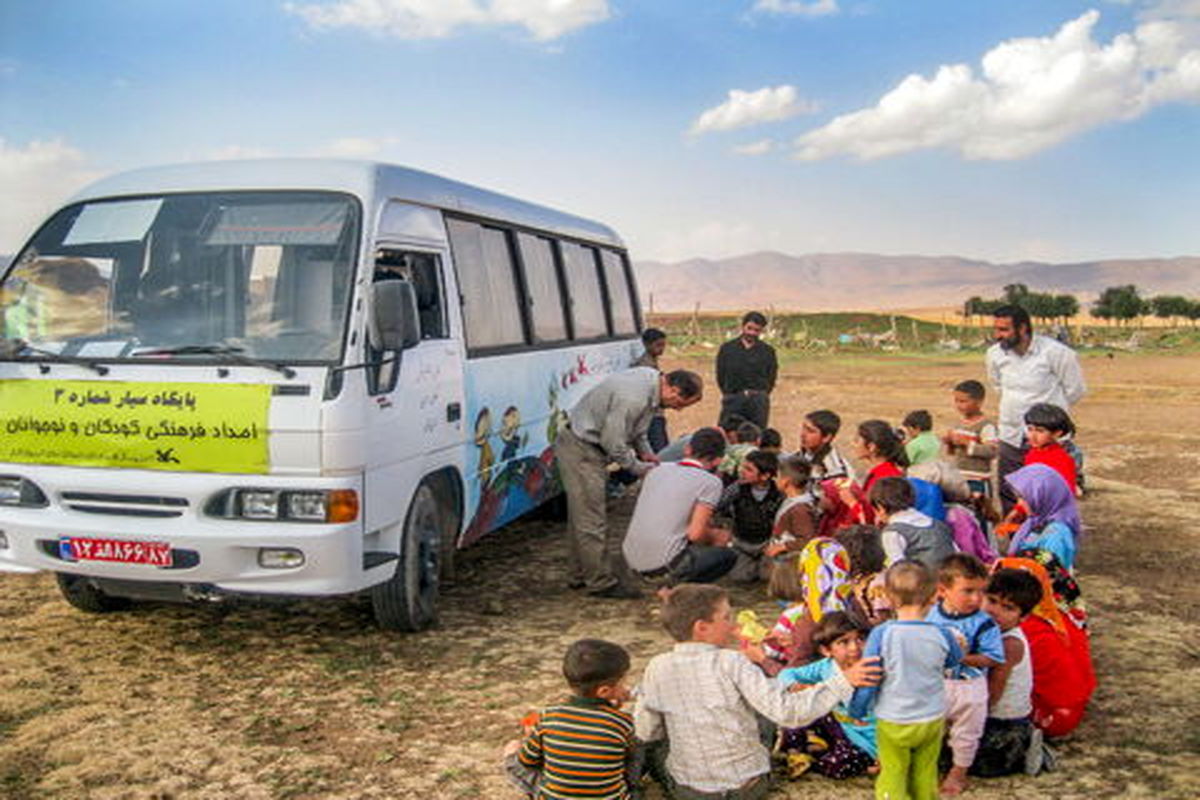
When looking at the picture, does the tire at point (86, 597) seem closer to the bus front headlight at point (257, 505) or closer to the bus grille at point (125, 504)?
the bus grille at point (125, 504)

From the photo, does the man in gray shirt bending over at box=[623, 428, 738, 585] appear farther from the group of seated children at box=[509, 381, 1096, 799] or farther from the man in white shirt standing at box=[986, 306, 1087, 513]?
the man in white shirt standing at box=[986, 306, 1087, 513]

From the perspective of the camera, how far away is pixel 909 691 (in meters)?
3.90

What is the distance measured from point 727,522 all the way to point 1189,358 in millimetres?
40486

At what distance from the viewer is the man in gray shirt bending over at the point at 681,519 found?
277 inches

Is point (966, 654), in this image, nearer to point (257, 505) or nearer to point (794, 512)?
point (794, 512)

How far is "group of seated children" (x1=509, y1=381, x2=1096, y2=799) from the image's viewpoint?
3.88m

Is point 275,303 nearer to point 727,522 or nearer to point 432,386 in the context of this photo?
point 432,386

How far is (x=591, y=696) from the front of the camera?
3.88m

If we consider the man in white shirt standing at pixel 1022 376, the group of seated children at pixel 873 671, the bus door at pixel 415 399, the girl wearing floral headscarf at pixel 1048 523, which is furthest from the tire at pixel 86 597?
the man in white shirt standing at pixel 1022 376

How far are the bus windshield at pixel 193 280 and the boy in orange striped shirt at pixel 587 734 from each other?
243cm

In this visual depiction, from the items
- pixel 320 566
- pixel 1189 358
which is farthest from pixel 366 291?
pixel 1189 358

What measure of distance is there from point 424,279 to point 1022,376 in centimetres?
441

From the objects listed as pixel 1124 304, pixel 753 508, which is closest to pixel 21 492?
pixel 753 508

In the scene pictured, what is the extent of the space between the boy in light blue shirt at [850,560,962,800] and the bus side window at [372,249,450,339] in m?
3.39
